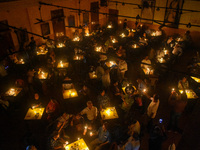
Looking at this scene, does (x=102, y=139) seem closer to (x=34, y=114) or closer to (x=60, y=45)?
(x=34, y=114)

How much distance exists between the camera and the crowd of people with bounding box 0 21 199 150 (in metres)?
5.24

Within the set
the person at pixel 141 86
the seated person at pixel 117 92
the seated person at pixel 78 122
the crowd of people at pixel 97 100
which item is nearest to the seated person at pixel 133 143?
the crowd of people at pixel 97 100

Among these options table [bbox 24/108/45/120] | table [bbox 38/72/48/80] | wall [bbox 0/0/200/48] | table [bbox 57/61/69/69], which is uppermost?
wall [bbox 0/0/200/48]

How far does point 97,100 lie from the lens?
6.69m

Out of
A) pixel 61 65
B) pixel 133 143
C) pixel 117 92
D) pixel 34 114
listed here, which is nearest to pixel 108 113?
Answer: pixel 117 92

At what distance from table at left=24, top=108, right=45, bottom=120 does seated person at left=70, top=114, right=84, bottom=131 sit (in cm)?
118

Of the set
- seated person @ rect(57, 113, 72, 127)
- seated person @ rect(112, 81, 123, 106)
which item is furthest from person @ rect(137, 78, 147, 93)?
seated person @ rect(57, 113, 72, 127)

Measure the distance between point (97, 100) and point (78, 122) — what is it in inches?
50.9

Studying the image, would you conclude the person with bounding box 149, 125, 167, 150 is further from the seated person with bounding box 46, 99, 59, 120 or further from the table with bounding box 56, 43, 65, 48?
the table with bounding box 56, 43, 65, 48

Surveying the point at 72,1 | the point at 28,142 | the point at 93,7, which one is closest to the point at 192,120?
the point at 28,142

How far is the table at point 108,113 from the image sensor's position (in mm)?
5781

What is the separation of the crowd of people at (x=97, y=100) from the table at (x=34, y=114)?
0.19m

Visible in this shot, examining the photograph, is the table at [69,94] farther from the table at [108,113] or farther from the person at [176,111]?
the person at [176,111]

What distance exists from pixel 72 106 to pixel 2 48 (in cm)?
728
